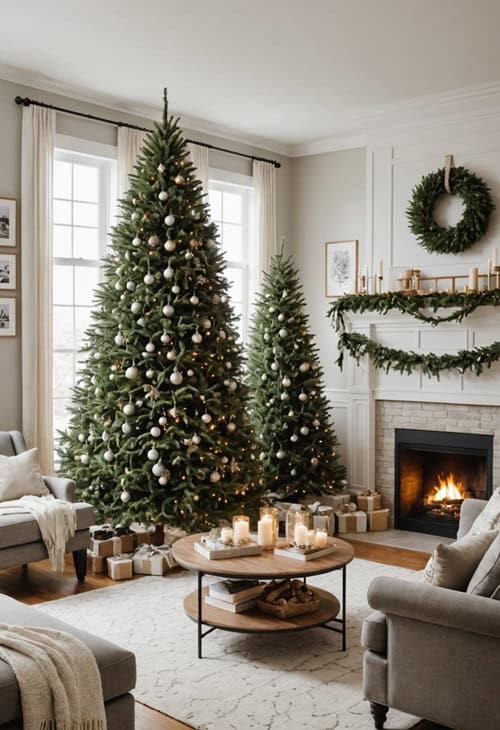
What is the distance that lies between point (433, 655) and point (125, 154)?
4753mm

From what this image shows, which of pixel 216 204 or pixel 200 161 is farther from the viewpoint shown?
pixel 216 204

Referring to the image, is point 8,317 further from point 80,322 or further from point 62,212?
point 62,212

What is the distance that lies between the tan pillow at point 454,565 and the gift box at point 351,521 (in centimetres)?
353

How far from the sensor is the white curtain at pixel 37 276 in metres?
5.82

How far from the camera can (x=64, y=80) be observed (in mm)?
5965

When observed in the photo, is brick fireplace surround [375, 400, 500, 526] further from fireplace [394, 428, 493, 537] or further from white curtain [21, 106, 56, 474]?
white curtain [21, 106, 56, 474]

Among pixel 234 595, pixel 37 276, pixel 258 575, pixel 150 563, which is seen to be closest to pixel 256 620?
pixel 234 595

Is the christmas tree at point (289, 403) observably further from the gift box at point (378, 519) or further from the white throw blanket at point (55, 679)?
the white throw blanket at point (55, 679)

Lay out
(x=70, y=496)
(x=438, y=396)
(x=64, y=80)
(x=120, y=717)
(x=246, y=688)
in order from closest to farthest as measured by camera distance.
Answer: (x=120, y=717) → (x=246, y=688) → (x=70, y=496) → (x=64, y=80) → (x=438, y=396)

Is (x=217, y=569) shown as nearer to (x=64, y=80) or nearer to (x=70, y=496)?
Result: (x=70, y=496)

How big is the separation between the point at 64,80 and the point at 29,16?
116 centimetres

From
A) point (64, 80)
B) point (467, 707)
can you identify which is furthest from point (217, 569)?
point (64, 80)

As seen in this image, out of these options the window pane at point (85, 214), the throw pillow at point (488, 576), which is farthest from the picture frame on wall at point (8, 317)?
the throw pillow at point (488, 576)

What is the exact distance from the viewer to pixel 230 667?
3799 mm
